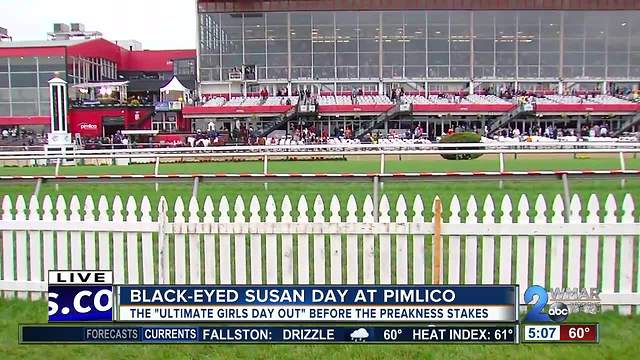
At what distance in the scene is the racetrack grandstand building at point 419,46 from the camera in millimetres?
57625

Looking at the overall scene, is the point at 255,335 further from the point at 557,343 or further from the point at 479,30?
the point at 479,30

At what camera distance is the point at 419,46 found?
2283 inches

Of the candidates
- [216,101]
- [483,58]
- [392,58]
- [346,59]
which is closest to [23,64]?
[216,101]

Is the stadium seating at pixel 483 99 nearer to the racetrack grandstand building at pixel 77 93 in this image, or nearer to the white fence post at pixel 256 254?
the racetrack grandstand building at pixel 77 93

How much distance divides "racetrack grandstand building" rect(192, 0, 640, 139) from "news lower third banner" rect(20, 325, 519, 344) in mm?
53419

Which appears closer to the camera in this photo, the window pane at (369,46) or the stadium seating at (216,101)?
the stadium seating at (216,101)

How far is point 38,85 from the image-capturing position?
58.0 meters

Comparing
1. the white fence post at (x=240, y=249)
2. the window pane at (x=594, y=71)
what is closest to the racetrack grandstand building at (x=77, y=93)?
the window pane at (x=594, y=71)

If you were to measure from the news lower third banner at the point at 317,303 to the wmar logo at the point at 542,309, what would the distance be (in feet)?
1.32

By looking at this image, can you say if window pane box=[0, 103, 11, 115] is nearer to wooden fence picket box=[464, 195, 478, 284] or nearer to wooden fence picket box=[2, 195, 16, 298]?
wooden fence picket box=[2, 195, 16, 298]

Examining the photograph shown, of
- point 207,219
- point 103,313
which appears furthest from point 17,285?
point 207,219

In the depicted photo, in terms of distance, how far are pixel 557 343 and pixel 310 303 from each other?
1.70 m

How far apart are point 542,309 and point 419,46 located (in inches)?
2172

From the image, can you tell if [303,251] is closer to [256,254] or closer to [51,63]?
[256,254]
